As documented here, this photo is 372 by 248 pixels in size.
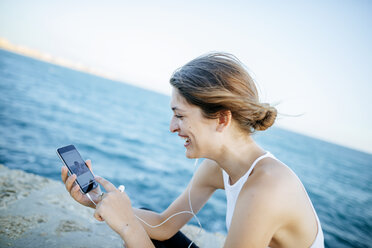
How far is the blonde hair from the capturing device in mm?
1678

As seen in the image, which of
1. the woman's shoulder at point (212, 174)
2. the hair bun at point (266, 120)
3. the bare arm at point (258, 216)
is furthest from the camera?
the woman's shoulder at point (212, 174)

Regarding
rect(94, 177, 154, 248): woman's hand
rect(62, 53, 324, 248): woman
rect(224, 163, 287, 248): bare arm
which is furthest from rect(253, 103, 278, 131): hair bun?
rect(94, 177, 154, 248): woman's hand

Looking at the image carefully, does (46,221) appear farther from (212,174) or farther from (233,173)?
(233,173)

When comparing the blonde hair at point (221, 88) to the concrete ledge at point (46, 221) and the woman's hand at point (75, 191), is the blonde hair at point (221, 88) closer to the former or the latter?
the woman's hand at point (75, 191)

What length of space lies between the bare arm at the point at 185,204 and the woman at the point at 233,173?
0.01 metres

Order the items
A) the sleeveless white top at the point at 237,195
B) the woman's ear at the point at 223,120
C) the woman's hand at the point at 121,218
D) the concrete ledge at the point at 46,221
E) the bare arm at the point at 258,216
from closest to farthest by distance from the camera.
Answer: the bare arm at the point at 258,216 → the woman's hand at the point at 121,218 → the sleeveless white top at the point at 237,195 → the woman's ear at the point at 223,120 → the concrete ledge at the point at 46,221

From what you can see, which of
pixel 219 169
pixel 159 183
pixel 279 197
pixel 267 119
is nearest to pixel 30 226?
pixel 219 169

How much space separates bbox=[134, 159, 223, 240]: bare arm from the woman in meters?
0.01

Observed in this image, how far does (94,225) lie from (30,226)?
0.69 meters

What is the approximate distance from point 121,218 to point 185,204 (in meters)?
0.97

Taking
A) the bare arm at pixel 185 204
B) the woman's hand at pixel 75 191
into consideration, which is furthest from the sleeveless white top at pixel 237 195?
the woman's hand at pixel 75 191

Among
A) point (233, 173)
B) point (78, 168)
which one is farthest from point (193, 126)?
point (78, 168)

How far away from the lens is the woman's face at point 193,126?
184 centimetres

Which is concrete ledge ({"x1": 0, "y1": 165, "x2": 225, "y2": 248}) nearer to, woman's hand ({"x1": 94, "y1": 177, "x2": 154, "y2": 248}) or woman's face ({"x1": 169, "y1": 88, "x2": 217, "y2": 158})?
woman's hand ({"x1": 94, "y1": 177, "x2": 154, "y2": 248})
